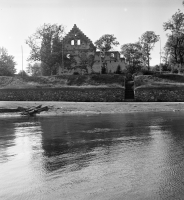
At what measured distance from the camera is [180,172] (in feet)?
26.6

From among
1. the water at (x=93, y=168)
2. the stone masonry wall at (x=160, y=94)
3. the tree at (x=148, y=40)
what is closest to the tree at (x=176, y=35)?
the tree at (x=148, y=40)

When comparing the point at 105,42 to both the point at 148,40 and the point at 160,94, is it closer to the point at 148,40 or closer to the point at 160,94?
the point at 148,40

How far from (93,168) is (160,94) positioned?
42295 millimetres

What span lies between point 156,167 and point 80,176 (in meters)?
2.38

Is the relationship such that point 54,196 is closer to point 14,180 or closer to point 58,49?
point 14,180

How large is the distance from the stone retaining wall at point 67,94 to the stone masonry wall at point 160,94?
328 centimetres

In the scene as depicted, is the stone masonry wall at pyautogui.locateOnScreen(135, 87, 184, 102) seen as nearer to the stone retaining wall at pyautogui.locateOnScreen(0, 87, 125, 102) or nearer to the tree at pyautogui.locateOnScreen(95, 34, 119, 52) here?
the stone retaining wall at pyautogui.locateOnScreen(0, 87, 125, 102)

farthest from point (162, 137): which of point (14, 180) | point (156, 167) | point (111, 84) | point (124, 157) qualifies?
point (111, 84)

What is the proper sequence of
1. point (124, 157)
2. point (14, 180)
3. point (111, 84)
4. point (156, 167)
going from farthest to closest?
point (111, 84) → point (124, 157) → point (156, 167) → point (14, 180)

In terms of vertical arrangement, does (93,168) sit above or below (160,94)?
below

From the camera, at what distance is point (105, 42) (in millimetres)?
77375

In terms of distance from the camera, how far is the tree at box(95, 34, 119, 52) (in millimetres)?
76875

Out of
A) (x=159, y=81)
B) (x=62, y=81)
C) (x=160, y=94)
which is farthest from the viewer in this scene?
(x=62, y=81)

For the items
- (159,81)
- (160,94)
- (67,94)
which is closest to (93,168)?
(160,94)
